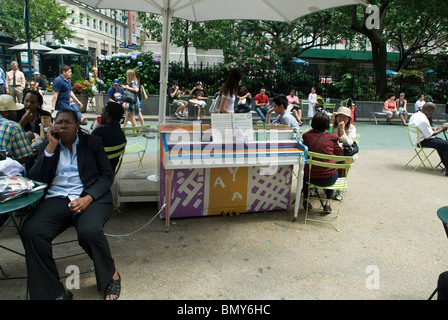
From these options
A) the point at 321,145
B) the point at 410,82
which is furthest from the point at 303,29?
the point at 321,145

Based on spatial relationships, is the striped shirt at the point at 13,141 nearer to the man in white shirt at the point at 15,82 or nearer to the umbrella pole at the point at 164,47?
the umbrella pole at the point at 164,47

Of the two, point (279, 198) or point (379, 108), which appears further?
point (379, 108)

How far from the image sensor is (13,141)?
3.62m

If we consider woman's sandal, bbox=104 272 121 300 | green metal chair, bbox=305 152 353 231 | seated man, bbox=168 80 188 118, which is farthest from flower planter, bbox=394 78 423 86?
woman's sandal, bbox=104 272 121 300

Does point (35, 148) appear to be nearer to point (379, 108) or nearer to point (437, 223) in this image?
point (437, 223)

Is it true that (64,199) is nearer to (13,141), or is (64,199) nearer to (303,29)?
(13,141)

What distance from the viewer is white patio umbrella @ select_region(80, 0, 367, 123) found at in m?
4.54

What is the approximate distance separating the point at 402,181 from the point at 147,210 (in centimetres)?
467

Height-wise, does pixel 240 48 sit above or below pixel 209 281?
above

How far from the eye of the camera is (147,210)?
490 centimetres

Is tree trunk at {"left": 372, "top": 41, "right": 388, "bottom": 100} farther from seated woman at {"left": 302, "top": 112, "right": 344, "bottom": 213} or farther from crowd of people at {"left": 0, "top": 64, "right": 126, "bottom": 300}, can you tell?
crowd of people at {"left": 0, "top": 64, "right": 126, "bottom": 300}

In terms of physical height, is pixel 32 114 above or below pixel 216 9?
below

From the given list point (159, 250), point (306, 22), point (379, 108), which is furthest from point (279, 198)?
point (306, 22)

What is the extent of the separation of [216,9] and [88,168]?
3.78 meters
